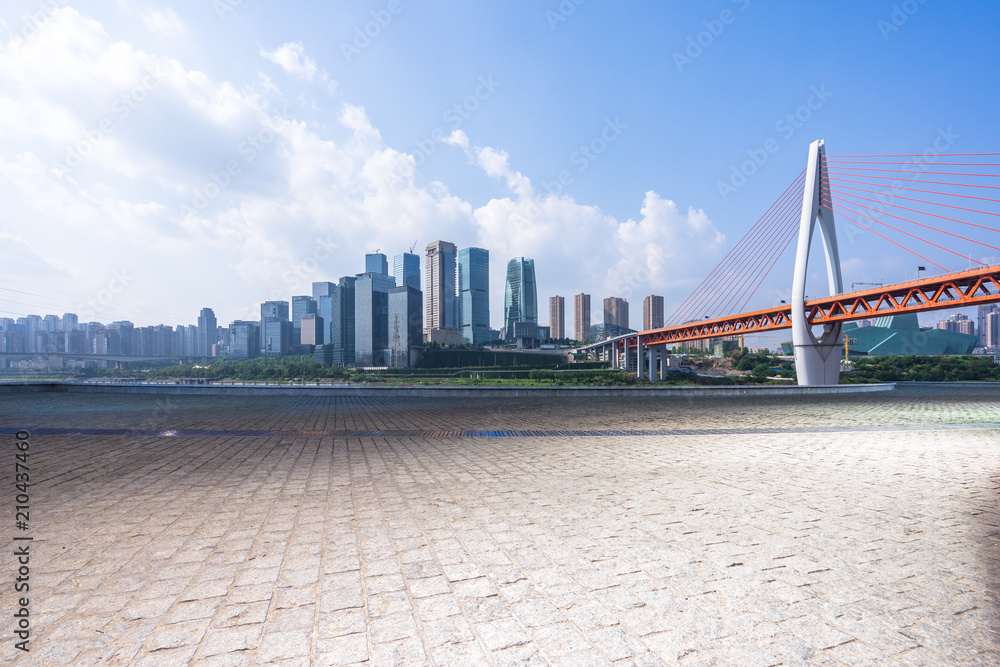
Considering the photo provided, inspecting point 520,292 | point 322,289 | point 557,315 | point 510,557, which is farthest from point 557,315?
point 510,557

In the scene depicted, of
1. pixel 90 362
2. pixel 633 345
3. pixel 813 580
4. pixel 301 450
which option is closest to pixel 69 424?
pixel 301 450

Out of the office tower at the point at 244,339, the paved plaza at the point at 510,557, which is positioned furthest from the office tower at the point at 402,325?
the paved plaza at the point at 510,557

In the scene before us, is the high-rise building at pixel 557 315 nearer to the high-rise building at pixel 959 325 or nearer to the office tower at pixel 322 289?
the office tower at pixel 322 289

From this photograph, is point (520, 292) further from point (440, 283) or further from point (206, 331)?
point (206, 331)

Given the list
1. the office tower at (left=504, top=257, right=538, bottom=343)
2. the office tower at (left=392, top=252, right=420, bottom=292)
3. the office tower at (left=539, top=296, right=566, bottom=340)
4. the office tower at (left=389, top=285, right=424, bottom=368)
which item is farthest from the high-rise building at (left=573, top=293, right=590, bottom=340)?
the office tower at (left=389, top=285, right=424, bottom=368)

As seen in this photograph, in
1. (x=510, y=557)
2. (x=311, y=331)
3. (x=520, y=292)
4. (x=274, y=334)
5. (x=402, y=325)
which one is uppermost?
(x=520, y=292)

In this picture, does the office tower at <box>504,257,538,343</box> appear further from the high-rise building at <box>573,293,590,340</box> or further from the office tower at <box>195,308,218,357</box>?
the office tower at <box>195,308,218,357</box>
